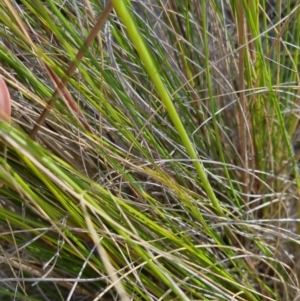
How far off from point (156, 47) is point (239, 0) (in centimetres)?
12

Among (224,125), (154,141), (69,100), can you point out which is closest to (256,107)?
(224,125)

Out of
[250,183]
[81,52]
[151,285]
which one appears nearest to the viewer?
[81,52]

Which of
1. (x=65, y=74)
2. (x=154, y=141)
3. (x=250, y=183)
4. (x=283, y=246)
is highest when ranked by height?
(x=65, y=74)

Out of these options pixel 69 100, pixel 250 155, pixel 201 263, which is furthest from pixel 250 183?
pixel 69 100

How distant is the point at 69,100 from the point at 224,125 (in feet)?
1.03

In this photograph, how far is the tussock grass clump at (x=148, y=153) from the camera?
0.50 m

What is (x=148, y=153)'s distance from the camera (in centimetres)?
57

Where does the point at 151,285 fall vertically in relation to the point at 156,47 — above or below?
below

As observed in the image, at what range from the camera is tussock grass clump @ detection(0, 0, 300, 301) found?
0.50 metres

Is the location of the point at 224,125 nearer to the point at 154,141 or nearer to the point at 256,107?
the point at 256,107

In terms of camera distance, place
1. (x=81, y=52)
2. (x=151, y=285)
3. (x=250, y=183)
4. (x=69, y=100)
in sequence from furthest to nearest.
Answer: (x=250, y=183)
(x=151, y=285)
(x=69, y=100)
(x=81, y=52)

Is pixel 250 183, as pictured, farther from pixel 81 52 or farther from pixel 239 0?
pixel 81 52

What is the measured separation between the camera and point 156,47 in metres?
0.61

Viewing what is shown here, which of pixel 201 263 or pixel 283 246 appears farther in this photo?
pixel 283 246
